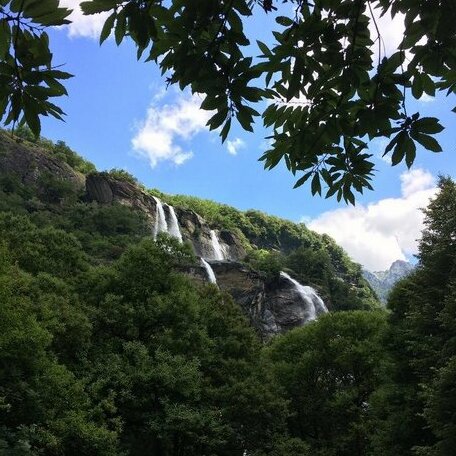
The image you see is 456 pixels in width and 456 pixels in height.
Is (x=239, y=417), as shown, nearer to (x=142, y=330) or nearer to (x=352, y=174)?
(x=142, y=330)

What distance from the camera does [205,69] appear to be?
7.41 ft

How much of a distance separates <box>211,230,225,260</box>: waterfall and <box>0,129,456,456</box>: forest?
4545 centimetres

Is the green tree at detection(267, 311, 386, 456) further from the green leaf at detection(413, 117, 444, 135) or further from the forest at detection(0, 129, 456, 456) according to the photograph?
the green leaf at detection(413, 117, 444, 135)

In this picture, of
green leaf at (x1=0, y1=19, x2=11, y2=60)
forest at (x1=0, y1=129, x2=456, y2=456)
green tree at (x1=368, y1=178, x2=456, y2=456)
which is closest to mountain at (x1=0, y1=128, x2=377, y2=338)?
forest at (x1=0, y1=129, x2=456, y2=456)

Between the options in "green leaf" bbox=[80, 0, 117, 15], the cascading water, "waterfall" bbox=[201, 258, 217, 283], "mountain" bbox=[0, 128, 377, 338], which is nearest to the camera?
"green leaf" bbox=[80, 0, 117, 15]

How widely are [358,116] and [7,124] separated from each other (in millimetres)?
1703

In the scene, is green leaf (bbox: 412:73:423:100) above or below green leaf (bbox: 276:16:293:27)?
below

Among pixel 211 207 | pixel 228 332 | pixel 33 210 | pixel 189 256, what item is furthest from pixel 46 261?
pixel 211 207

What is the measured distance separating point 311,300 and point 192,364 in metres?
36.3

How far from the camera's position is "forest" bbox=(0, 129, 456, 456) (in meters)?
15.3

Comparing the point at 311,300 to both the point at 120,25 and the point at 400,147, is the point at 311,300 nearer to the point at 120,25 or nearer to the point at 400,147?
the point at 400,147

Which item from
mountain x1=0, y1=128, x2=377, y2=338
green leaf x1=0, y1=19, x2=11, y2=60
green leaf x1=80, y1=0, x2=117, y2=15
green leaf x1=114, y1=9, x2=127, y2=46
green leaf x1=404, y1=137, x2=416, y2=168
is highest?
mountain x1=0, y1=128, x2=377, y2=338

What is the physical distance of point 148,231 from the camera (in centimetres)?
6366

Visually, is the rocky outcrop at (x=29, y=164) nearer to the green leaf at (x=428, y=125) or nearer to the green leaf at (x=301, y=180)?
→ the green leaf at (x=301, y=180)
